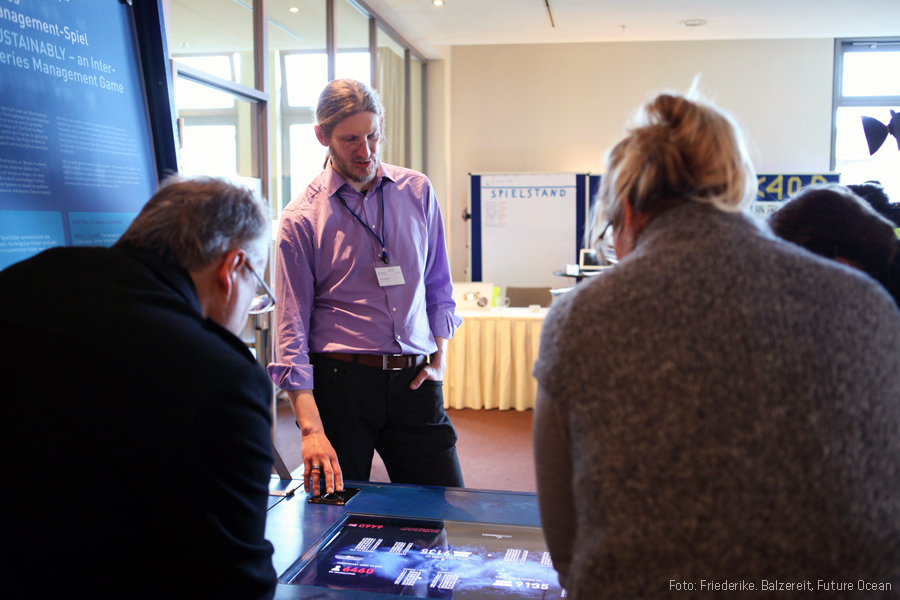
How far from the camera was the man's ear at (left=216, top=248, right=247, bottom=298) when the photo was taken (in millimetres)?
896

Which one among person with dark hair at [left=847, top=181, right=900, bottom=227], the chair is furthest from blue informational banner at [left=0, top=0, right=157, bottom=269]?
the chair

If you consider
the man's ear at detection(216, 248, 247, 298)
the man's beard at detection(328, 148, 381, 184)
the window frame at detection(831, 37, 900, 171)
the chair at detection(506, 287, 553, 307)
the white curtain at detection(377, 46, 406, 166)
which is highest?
the window frame at detection(831, 37, 900, 171)

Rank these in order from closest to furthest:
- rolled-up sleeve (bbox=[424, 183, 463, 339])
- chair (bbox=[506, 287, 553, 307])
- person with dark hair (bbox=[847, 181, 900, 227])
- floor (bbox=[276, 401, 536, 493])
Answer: person with dark hair (bbox=[847, 181, 900, 227]), rolled-up sleeve (bbox=[424, 183, 463, 339]), floor (bbox=[276, 401, 536, 493]), chair (bbox=[506, 287, 553, 307])

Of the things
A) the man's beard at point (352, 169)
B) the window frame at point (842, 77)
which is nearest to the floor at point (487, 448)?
the man's beard at point (352, 169)

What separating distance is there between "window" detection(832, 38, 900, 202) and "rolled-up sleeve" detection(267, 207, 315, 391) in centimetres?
658

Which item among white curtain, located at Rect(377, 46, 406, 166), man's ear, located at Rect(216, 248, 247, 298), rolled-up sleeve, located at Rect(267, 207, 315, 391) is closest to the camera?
man's ear, located at Rect(216, 248, 247, 298)

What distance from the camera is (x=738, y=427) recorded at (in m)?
0.61

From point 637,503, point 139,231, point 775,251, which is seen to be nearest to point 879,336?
point 775,251

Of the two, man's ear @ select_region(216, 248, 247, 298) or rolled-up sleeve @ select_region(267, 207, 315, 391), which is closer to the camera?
man's ear @ select_region(216, 248, 247, 298)

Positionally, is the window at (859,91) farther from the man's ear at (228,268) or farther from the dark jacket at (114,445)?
the dark jacket at (114,445)

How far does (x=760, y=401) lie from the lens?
0.61 m

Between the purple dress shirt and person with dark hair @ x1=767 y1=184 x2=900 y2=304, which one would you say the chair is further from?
person with dark hair @ x1=767 y1=184 x2=900 y2=304

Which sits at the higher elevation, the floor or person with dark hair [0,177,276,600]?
person with dark hair [0,177,276,600]

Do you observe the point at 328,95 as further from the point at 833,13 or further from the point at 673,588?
the point at 833,13
